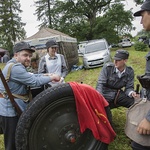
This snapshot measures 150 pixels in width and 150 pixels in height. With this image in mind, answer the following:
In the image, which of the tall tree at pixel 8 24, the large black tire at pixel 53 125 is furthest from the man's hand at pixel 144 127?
the tall tree at pixel 8 24

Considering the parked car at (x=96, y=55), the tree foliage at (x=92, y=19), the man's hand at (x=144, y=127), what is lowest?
the parked car at (x=96, y=55)

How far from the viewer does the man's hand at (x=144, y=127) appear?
5.92 feet

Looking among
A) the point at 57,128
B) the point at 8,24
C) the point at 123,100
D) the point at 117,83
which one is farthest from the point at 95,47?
the point at 8,24

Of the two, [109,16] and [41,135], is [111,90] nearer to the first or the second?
[41,135]

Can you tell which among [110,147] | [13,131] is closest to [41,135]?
[13,131]

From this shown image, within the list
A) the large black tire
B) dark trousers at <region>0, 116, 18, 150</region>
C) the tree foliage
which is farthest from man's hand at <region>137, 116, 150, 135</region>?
the tree foliage

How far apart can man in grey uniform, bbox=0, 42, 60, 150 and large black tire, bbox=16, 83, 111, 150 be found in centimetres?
23

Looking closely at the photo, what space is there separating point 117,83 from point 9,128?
2.09 m

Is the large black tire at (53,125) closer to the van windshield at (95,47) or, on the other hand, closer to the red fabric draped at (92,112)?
the red fabric draped at (92,112)

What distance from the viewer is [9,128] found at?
263cm

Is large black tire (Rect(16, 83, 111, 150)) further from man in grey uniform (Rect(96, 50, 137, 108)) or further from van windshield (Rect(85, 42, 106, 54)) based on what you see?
van windshield (Rect(85, 42, 106, 54))

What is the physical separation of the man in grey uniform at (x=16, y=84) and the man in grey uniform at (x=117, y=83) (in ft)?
4.93

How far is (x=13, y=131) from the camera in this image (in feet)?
8.66

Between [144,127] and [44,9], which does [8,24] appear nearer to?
[44,9]
